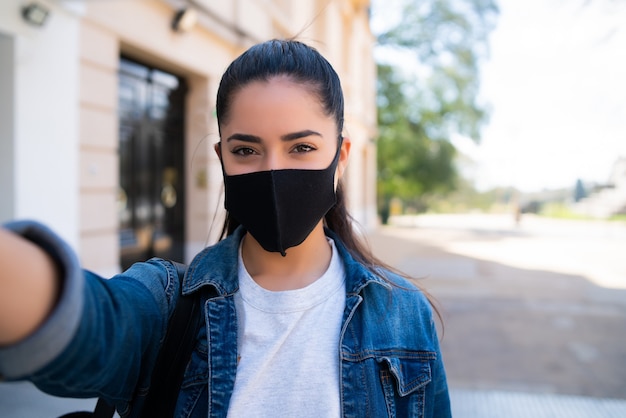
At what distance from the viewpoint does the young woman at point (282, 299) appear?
1.08 m

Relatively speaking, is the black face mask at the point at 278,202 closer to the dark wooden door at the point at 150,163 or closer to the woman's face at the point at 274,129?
the woman's face at the point at 274,129

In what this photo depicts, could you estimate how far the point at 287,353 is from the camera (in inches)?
44.0

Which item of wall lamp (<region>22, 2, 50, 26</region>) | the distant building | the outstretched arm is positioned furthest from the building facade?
the distant building

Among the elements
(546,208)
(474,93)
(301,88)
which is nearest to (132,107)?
(301,88)

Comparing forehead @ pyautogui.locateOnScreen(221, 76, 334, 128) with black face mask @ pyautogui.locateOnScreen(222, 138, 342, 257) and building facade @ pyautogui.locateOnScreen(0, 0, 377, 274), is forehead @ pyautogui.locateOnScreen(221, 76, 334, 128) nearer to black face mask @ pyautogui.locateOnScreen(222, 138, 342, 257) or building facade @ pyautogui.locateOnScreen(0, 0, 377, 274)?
black face mask @ pyautogui.locateOnScreen(222, 138, 342, 257)

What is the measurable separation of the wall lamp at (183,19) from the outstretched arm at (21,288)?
18.7 ft

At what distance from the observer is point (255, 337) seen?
114cm

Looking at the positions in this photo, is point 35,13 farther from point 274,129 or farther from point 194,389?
point 194,389

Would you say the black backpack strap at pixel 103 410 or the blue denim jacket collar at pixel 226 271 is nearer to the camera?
the black backpack strap at pixel 103 410

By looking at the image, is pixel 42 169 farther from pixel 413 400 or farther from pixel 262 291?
pixel 413 400

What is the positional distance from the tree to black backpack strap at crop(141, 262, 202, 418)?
768 inches

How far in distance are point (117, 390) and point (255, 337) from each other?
0.31m

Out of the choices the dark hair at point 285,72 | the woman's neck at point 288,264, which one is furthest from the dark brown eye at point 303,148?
the woman's neck at point 288,264

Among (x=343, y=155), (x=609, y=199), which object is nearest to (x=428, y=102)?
(x=609, y=199)
